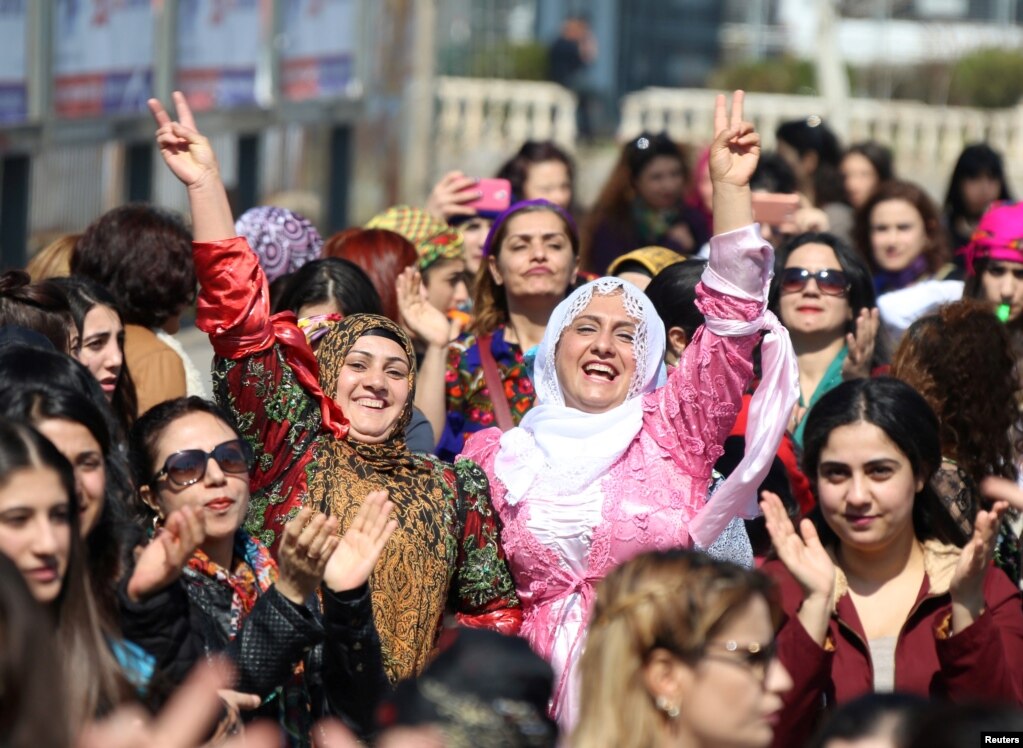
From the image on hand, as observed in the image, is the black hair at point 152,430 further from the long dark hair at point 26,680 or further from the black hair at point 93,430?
the long dark hair at point 26,680

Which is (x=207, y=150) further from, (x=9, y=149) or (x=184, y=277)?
(x=9, y=149)

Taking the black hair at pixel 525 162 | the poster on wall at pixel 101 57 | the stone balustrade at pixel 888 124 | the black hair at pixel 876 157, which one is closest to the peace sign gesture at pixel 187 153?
the black hair at pixel 525 162

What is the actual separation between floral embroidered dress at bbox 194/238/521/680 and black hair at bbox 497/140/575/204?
12.1 ft

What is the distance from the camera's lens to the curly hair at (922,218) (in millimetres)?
8008

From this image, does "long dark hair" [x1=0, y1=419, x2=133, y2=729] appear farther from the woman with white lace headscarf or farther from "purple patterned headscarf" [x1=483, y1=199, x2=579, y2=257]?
"purple patterned headscarf" [x1=483, y1=199, x2=579, y2=257]

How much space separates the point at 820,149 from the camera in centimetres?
1035

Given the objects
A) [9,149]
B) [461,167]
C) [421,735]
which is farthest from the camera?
[461,167]

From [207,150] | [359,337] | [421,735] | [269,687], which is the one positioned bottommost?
[269,687]

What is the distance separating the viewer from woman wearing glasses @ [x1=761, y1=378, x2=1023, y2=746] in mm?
4062

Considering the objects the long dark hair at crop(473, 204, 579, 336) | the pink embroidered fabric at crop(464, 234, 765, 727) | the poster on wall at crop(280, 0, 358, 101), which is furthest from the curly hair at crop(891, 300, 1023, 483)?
the poster on wall at crop(280, 0, 358, 101)

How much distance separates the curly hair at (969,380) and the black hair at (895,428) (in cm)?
55

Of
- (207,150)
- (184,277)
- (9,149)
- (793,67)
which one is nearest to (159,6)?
(9,149)

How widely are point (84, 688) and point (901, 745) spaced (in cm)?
140

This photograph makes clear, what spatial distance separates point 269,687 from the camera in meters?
3.76
